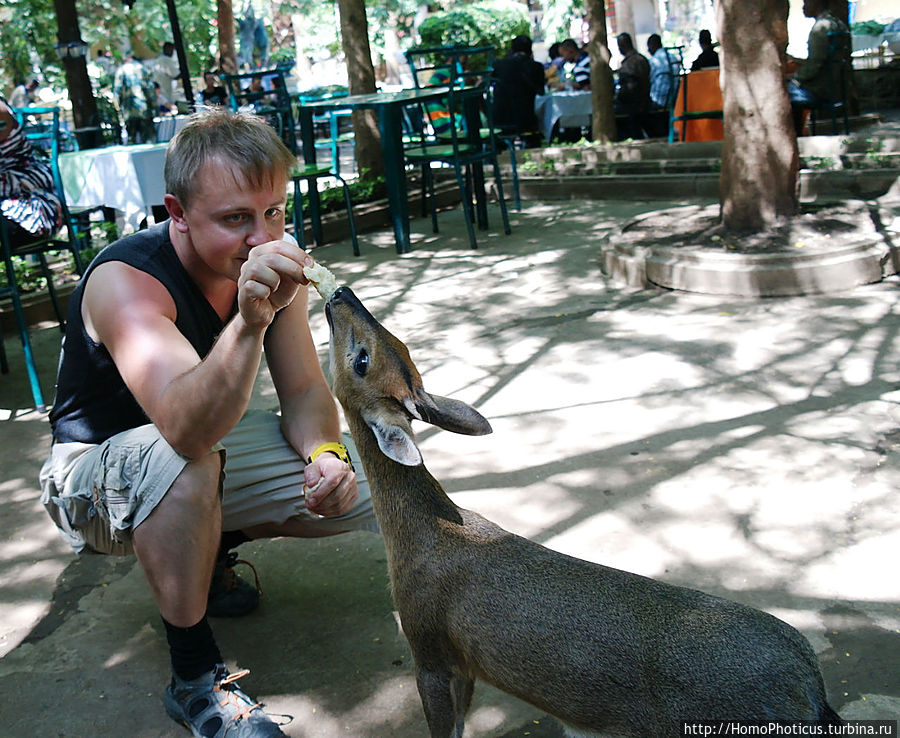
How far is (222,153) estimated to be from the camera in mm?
2605

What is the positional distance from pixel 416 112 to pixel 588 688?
9.69 metres

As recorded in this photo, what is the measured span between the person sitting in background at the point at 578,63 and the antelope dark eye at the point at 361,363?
40.0 feet

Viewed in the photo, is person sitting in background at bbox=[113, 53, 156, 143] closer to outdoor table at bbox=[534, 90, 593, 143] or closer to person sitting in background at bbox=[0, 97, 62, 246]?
outdoor table at bbox=[534, 90, 593, 143]

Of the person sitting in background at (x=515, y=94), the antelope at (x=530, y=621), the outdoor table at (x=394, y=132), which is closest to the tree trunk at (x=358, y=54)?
the outdoor table at (x=394, y=132)

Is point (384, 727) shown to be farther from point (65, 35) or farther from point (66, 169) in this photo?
point (65, 35)

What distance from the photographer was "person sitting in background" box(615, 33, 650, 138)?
13180 mm

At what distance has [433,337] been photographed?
5938 millimetres

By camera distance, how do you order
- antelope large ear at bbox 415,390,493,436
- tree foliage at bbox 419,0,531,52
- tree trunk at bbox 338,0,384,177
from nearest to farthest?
antelope large ear at bbox 415,390,493,436
tree trunk at bbox 338,0,384,177
tree foliage at bbox 419,0,531,52

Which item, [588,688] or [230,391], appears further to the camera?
[230,391]

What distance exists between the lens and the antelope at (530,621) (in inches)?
73.2

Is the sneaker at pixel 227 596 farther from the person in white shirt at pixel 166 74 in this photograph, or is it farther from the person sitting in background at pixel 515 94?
the person in white shirt at pixel 166 74

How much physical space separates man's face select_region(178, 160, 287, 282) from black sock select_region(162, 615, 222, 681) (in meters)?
1.02

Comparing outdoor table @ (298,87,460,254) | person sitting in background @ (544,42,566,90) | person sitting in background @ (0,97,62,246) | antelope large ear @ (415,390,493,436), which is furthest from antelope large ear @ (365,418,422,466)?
person sitting in background @ (544,42,566,90)

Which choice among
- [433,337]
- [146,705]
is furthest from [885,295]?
[146,705]
